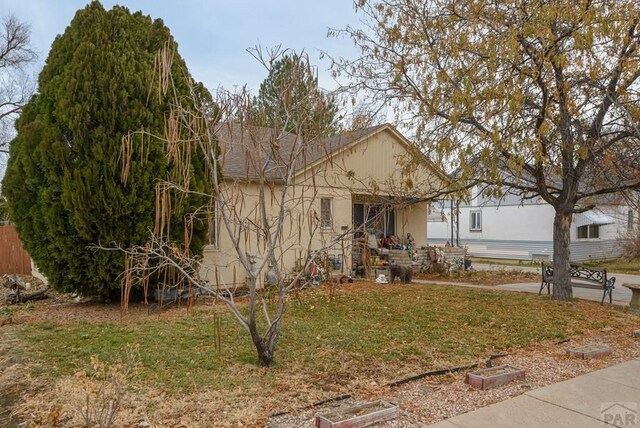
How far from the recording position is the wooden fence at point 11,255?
15.5 m

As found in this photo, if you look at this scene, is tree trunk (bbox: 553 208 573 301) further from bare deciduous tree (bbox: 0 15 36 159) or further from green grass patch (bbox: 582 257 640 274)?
bare deciduous tree (bbox: 0 15 36 159)

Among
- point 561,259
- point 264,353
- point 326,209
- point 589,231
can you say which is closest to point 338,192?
point 326,209

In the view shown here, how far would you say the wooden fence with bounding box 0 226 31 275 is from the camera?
610 inches

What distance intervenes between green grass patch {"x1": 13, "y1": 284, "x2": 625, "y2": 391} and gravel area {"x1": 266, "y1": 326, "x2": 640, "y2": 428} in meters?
0.35

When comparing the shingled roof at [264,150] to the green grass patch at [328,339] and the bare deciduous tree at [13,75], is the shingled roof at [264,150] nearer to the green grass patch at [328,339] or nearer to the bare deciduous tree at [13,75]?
the green grass patch at [328,339]

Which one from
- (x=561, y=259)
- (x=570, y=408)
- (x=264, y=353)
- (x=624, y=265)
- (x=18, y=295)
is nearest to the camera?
(x=570, y=408)

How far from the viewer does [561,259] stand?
9430 millimetres

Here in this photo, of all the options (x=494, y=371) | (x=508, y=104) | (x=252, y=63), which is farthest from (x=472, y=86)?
(x=494, y=371)

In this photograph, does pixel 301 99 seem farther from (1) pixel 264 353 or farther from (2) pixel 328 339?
(2) pixel 328 339

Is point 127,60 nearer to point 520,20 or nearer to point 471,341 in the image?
point 520,20

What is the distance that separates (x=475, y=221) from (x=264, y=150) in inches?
855

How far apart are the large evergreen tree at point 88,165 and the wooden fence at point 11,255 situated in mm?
8042

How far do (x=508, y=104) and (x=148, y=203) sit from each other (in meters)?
6.36

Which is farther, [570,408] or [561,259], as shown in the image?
[561,259]
